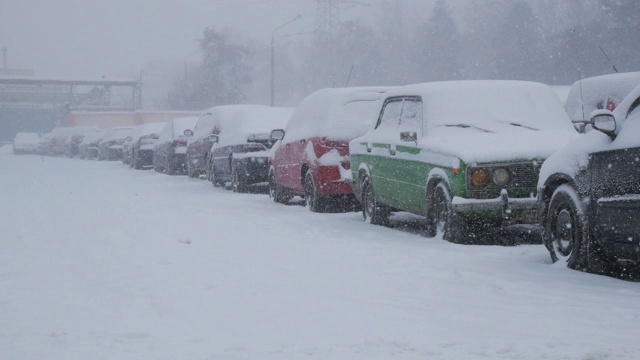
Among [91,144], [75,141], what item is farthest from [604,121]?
[75,141]

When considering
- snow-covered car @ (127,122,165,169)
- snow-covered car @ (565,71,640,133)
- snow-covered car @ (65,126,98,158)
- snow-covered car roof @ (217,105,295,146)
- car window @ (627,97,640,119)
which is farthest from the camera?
snow-covered car @ (65,126,98,158)

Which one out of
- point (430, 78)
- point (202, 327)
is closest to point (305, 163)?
point (202, 327)

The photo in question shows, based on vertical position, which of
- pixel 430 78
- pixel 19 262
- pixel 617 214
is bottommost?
pixel 19 262

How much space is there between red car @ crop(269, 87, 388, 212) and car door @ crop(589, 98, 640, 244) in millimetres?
5427

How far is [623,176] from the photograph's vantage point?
→ 24.4 ft

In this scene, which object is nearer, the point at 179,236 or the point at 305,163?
the point at 179,236

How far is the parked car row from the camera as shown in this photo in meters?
7.68

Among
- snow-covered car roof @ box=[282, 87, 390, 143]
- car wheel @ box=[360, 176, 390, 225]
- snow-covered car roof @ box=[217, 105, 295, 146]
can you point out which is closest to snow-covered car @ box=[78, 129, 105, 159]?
snow-covered car roof @ box=[217, 105, 295, 146]

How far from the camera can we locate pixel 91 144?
155ft

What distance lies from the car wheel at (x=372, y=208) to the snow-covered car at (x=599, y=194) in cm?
400

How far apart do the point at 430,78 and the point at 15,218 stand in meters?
76.2

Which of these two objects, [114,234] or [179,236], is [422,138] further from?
[114,234]

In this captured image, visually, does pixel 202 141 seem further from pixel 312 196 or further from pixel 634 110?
pixel 634 110

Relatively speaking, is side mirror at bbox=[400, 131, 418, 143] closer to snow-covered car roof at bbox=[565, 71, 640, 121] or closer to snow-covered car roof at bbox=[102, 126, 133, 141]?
snow-covered car roof at bbox=[565, 71, 640, 121]
